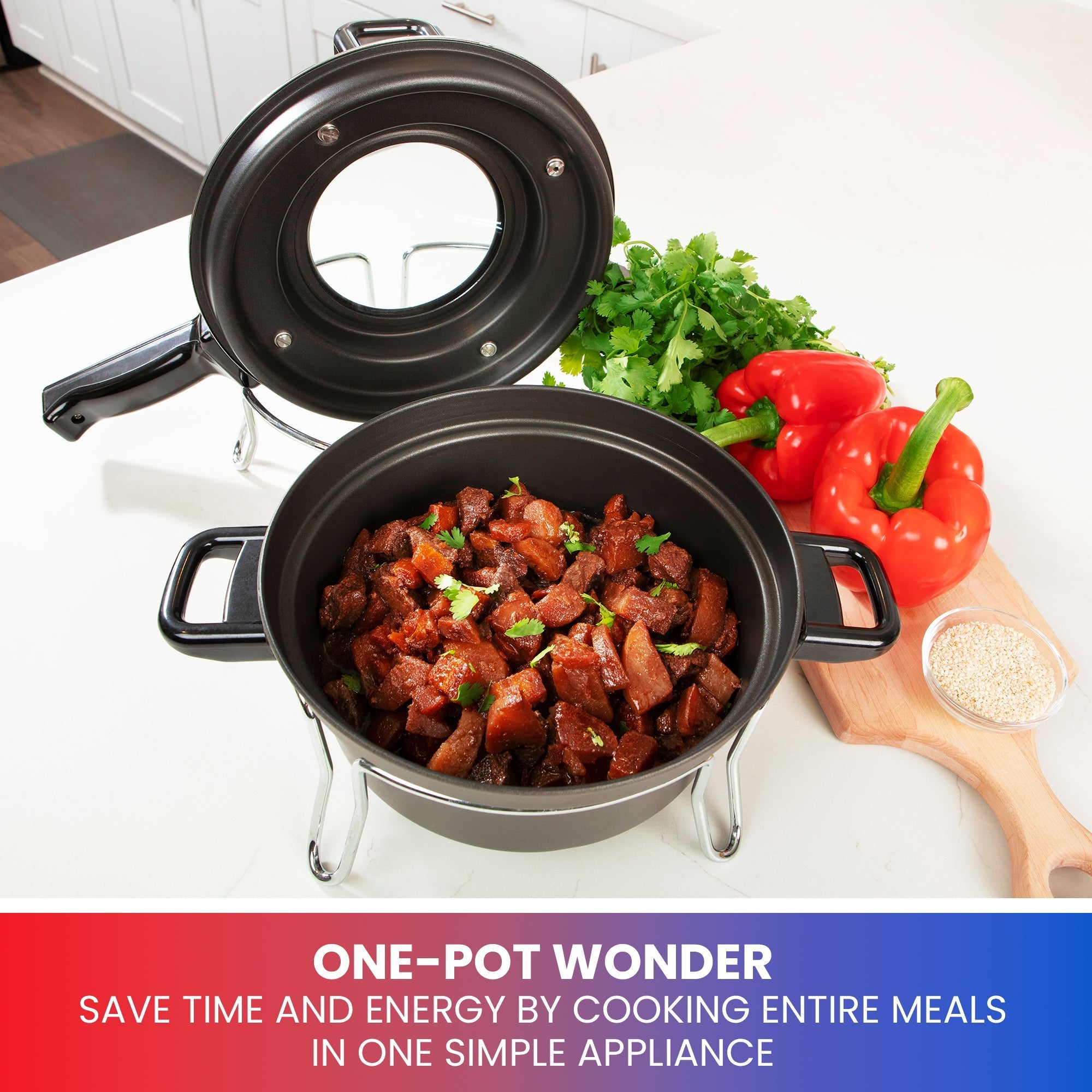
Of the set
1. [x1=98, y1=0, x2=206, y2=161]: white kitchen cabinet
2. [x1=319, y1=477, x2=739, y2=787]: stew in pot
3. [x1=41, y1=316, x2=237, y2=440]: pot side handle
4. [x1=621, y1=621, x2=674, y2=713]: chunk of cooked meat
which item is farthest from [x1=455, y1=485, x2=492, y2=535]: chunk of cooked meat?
[x1=98, y1=0, x2=206, y2=161]: white kitchen cabinet

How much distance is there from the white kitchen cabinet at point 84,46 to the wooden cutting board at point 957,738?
4980 millimetres

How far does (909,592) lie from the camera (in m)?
1.46

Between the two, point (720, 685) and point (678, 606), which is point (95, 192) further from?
point (720, 685)

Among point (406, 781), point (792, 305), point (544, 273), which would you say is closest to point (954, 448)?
point (792, 305)

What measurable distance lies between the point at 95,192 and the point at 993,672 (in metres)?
4.63

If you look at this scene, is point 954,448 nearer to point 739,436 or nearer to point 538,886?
point 739,436

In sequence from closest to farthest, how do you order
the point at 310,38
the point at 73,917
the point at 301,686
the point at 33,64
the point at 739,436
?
the point at 301,686 → the point at 73,917 → the point at 739,436 → the point at 310,38 → the point at 33,64

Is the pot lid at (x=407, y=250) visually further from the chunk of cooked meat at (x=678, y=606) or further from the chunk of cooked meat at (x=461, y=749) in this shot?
the chunk of cooked meat at (x=461, y=749)

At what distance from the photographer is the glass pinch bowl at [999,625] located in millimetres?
1296

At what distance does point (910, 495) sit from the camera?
4.93 feet

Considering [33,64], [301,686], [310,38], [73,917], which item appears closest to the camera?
[301,686]

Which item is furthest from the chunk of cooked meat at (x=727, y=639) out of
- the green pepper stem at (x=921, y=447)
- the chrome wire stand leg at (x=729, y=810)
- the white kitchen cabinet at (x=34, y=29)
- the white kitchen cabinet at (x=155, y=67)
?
the white kitchen cabinet at (x=34, y=29)

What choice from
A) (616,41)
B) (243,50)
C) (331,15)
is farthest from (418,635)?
(243,50)

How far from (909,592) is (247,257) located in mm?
1134
